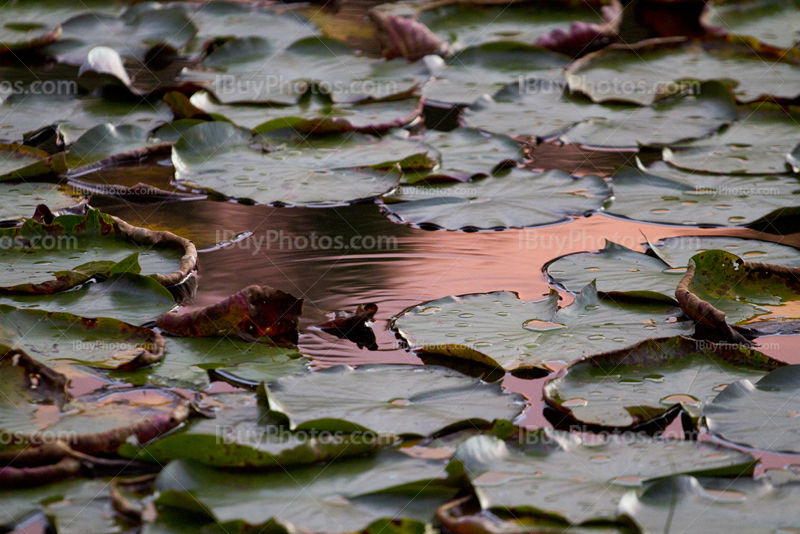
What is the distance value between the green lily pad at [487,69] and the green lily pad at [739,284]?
67.7 inches

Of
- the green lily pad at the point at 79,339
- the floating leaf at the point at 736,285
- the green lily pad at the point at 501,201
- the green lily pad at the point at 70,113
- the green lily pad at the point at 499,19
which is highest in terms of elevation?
the green lily pad at the point at 499,19

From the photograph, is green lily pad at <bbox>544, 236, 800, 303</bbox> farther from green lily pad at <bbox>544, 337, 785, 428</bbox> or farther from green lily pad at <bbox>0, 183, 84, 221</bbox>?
green lily pad at <bbox>0, 183, 84, 221</bbox>

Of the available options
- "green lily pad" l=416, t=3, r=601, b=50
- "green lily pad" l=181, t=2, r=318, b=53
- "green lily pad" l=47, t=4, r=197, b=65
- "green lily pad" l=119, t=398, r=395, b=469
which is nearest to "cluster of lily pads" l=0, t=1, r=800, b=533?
"green lily pad" l=119, t=398, r=395, b=469

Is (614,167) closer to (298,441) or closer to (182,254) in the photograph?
(182,254)

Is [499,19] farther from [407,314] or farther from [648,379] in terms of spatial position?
[648,379]

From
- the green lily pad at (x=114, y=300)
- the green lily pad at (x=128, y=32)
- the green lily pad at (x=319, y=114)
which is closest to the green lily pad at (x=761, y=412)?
the green lily pad at (x=114, y=300)

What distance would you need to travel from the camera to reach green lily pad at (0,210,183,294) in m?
1.95

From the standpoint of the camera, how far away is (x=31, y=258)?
2.06 m

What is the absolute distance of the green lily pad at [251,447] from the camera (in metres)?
1.36

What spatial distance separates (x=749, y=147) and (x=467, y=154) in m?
1.02

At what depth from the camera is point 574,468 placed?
1.36 meters

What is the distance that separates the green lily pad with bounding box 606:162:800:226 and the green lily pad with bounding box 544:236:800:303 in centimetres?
17

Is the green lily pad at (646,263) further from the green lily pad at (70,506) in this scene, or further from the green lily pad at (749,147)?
the green lily pad at (70,506)

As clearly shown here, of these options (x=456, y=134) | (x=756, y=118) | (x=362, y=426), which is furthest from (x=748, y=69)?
(x=362, y=426)
